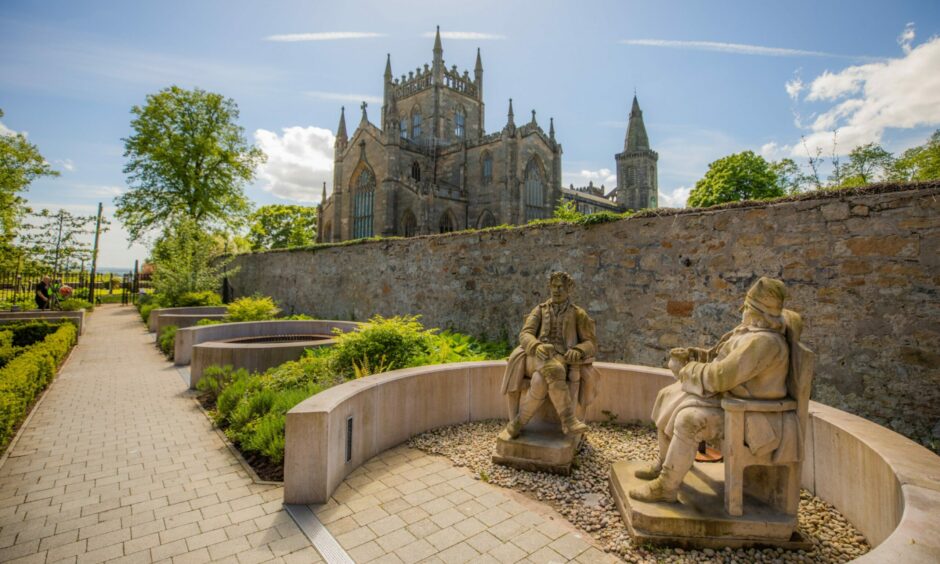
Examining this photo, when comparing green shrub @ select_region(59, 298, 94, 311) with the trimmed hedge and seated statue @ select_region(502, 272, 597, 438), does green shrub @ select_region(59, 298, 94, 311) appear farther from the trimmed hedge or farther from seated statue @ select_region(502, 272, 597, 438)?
seated statue @ select_region(502, 272, 597, 438)

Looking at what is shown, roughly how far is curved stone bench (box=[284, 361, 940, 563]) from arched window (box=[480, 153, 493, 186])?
2932 cm

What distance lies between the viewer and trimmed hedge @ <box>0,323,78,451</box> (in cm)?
482

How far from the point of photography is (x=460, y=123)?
41156mm

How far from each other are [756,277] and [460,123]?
38.8m

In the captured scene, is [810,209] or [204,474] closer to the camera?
[204,474]

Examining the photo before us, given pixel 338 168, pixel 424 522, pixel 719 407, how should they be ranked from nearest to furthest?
1. pixel 719 407
2. pixel 424 522
3. pixel 338 168

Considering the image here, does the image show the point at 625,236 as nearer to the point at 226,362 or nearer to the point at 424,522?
the point at 424,522

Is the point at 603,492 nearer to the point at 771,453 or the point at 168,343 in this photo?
the point at 771,453

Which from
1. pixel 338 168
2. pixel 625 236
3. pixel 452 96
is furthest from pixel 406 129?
pixel 625 236

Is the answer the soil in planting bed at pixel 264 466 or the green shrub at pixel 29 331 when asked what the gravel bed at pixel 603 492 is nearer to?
the soil in planting bed at pixel 264 466

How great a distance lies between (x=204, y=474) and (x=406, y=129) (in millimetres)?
41419

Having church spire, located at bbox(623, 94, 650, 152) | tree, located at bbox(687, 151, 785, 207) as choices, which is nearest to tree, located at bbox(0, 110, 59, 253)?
tree, located at bbox(687, 151, 785, 207)

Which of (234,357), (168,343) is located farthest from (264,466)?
(168,343)

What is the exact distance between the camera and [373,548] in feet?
9.70
